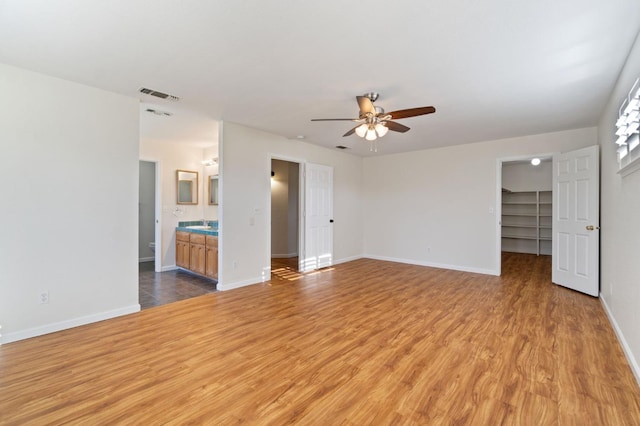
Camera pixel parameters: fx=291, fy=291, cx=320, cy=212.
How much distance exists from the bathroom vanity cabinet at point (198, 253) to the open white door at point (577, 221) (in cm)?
557

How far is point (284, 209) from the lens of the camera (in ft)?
25.0

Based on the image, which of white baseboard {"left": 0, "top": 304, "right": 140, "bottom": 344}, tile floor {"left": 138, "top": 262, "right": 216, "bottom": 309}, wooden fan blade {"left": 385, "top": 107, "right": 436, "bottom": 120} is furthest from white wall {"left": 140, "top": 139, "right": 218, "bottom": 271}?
wooden fan blade {"left": 385, "top": 107, "right": 436, "bottom": 120}

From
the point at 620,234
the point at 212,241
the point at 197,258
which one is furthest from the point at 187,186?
the point at 620,234

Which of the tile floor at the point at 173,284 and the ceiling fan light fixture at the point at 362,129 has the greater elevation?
the ceiling fan light fixture at the point at 362,129

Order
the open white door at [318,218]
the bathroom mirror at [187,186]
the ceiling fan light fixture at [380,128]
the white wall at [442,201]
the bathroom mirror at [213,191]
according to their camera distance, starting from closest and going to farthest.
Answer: the ceiling fan light fixture at [380,128] < the white wall at [442,201] < the open white door at [318,218] < the bathroom mirror at [187,186] < the bathroom mirror at [213,191]

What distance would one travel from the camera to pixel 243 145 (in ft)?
15.7

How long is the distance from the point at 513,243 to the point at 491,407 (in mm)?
7896

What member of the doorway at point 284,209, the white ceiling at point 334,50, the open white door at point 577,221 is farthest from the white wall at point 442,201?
the doorway at point 284,209

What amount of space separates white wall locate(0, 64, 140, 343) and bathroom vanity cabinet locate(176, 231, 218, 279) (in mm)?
1352

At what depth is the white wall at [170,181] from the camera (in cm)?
568

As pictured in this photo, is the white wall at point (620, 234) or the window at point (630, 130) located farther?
the white wall at point (620, 234)

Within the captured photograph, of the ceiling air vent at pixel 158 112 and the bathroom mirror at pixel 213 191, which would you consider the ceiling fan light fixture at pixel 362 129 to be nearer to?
the ceiling air vent at pixel 158 112

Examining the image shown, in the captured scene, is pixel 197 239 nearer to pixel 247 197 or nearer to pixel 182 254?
pixel 182 254

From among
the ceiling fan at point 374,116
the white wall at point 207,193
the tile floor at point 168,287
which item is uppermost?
the ceiling fan at point 374,116
